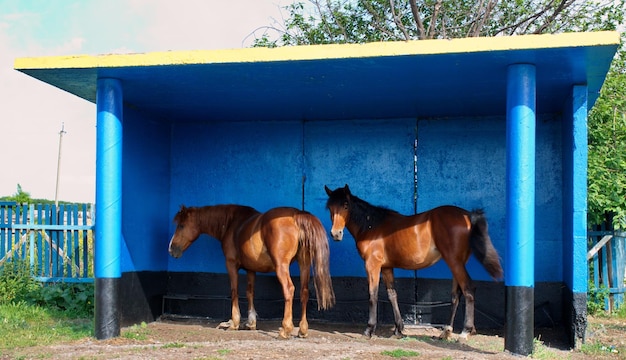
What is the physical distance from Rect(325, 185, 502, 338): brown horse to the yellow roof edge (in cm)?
235

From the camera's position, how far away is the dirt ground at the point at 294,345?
6.90 m

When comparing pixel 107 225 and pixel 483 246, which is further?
pixel 483 246

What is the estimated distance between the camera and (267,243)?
8.52 metres

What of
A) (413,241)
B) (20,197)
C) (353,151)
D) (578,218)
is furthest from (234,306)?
(20,197)

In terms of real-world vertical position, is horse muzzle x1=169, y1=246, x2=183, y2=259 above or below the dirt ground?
above

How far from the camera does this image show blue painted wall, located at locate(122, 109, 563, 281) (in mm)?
9531

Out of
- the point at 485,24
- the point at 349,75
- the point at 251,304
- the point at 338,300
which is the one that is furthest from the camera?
the point at 485,24

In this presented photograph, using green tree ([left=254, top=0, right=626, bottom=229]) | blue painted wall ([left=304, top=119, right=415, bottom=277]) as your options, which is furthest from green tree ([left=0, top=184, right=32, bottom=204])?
blue painted wall ([left=304, top=119, right=415, bottom=277])

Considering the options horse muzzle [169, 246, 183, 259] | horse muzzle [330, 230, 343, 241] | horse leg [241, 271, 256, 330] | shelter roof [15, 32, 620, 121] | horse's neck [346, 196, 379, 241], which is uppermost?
shelter roof [15, 32, 620, 121]

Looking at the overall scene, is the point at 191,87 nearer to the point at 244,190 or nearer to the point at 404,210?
the point at 244,190

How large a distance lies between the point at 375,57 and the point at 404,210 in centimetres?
375

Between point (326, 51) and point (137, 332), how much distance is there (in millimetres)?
4536

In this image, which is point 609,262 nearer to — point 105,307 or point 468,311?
point 468,311

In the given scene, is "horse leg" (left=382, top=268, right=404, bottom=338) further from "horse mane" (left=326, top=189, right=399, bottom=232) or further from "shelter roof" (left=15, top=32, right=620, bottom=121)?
"shelter roof" (left=15, top=32, right=620, bottom=121)
